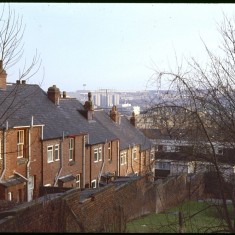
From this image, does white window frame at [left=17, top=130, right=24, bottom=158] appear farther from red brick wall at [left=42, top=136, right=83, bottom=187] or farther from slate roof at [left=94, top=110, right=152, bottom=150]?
slate roof at [left=94, top=110, right=152, bottom=150]

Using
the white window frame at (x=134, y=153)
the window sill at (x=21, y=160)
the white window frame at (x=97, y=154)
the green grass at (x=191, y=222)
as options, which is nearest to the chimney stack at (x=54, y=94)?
the white window frame at (x=97, y=154)

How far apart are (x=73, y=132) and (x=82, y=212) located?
45.0 feet

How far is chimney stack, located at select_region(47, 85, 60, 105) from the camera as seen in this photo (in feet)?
90.2

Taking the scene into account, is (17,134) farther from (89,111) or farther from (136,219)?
(89,111)

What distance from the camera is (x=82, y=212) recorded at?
43.8 feet

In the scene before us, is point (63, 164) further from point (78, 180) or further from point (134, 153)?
point (134, 153)

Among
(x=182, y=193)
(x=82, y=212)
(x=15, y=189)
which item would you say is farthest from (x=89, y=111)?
(x=82, y=212)

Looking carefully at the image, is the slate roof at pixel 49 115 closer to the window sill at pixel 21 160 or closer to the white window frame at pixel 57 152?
the white window frame at pixel 57 152

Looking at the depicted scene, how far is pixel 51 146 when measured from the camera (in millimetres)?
24375

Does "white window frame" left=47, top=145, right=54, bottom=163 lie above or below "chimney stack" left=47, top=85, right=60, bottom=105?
below

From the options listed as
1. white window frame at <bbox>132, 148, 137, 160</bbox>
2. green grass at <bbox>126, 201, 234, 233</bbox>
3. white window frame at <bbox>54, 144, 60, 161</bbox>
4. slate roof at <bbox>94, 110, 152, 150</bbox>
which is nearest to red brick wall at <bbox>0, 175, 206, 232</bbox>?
green grass at <bbox>126, 201, 234, 233</bbox>

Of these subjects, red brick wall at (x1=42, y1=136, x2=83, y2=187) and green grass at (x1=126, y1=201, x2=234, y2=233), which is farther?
red brick wall at (x1=42, y1=136, x2=83, y2=187)

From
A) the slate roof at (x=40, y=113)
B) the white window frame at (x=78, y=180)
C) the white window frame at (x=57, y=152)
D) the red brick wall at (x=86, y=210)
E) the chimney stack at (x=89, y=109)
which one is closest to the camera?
the red brick wall at (x=86, y=210)

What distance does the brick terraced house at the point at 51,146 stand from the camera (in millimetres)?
20828
